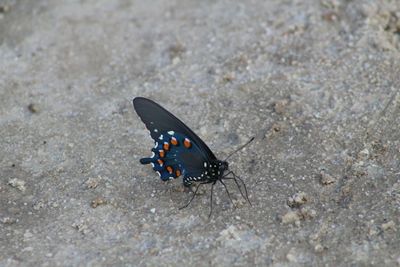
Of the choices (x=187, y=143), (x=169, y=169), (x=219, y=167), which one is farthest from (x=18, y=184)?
(x=219, y=167)

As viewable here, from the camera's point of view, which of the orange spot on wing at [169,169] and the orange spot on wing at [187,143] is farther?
the orange spot on wing at [169,169]

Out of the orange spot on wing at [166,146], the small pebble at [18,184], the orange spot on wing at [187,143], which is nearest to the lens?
the orange spot on wing at [187,143]

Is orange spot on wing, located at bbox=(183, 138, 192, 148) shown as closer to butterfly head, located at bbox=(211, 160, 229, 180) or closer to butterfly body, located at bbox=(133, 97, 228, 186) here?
butterfly body, located at bbox=(133, 97, 228, 186)

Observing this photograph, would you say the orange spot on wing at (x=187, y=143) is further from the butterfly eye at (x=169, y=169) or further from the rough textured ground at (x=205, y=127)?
the rough textured ground at (x=205, y=127)

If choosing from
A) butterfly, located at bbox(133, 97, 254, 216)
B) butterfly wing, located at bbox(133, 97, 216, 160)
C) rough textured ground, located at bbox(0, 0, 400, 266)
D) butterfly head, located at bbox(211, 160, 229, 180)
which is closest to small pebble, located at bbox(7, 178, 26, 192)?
rough textured ground, located at bbox(0, 0, 400, 266)

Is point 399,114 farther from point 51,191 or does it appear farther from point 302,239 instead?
point 51,191

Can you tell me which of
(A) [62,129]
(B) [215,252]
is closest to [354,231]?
(B) [215,252]

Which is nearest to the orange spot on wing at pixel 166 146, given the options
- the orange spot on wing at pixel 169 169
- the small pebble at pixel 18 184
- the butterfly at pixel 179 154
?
the butterfly at pixel 179 154
